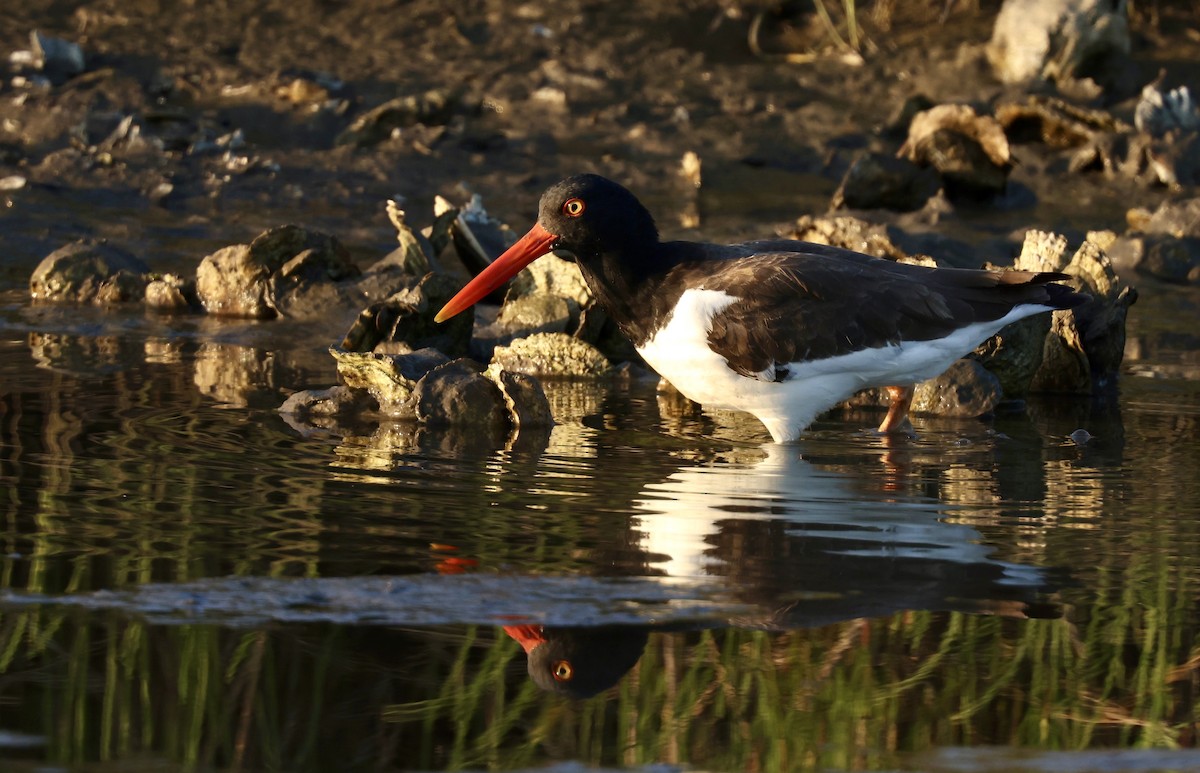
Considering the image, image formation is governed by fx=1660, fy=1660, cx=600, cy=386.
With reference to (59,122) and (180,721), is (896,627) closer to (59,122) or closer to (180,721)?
(180,721)

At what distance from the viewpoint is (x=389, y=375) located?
6.91 metres

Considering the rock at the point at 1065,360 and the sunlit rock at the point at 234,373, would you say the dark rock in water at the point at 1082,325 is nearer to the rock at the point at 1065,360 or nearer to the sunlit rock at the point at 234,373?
the rock at the point at 1065,360

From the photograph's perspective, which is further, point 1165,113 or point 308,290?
point 1165,113

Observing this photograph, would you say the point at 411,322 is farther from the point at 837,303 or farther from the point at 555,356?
the point at 837,303

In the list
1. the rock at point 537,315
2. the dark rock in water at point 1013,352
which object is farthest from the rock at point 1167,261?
the rock at point 537,315

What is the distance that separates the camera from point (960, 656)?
3854mm

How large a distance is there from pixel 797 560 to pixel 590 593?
0.72 meters

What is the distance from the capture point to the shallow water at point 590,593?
11.1 feet

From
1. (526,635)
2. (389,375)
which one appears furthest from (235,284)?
(526,635)

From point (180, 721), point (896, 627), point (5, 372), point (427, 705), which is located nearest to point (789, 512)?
point (896, 627)

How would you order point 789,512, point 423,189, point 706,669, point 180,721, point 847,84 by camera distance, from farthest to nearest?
1. point 847,84
2. point 423,189
3. point 789,512
4. point 706,669
5. point 180,721

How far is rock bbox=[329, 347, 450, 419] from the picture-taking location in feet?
22.6

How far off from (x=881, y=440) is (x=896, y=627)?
2.76 m

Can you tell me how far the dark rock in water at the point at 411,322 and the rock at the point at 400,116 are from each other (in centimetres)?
497
